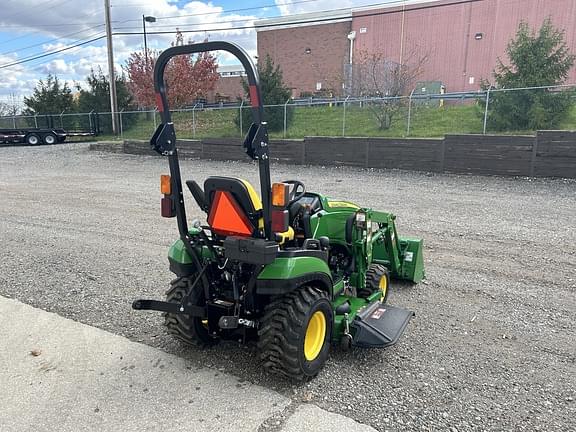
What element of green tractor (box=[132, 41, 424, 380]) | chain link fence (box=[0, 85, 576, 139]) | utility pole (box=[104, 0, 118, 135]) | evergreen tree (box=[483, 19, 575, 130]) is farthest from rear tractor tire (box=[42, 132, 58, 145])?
green tractor (box=[132, 41, 424, 380])

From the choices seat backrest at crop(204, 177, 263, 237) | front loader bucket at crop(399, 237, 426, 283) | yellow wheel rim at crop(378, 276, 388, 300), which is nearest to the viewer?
seat backrest at crop(204, 177, 263, 237)

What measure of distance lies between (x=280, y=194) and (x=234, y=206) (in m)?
0.38

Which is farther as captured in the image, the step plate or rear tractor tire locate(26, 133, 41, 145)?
rear tractor tire locate(26, 133, 41, 145)

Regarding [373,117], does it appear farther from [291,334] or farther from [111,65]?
[111,65]

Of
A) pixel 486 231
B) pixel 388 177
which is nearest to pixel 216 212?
pixel 486 231

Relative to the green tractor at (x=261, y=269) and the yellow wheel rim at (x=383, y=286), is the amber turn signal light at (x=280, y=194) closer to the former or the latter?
the green tractor at (x=261, y=269)

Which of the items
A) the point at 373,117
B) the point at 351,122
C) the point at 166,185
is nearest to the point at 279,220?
the point at 166,185

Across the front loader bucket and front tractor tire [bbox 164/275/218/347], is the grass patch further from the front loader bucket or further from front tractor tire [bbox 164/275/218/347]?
front tractor tire [bbox 164/275/218/347]

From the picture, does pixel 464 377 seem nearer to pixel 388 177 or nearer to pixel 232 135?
pixel 388 177

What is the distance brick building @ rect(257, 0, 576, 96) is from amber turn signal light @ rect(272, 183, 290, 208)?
99.9ft

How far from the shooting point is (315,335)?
324 cm

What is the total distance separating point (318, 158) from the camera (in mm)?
14711

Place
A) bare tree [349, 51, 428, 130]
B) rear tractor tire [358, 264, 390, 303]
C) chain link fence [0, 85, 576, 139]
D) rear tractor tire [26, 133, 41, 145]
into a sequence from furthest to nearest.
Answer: rear tractor tire [26, 133, 41, 145] → bare tree [349, 51, 428, 130] → chain link fence [0, 85, 576, 139] → rear tractor tire [358, 264, 390, 303]

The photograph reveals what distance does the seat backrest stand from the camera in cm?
289
